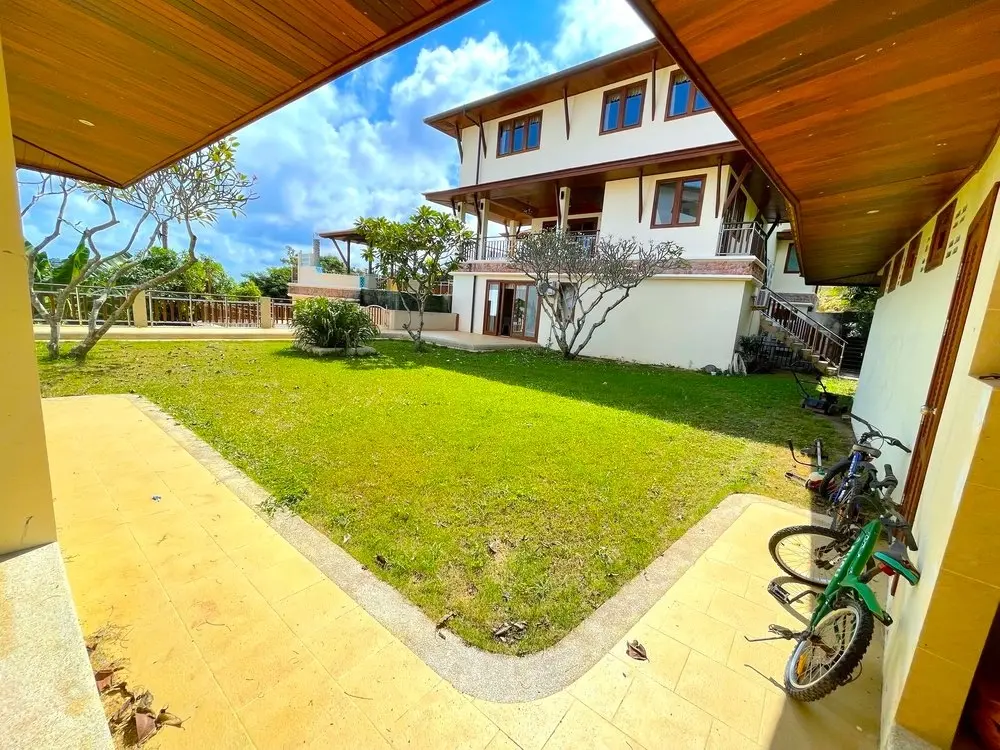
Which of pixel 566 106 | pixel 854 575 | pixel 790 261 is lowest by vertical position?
pixel 854 575

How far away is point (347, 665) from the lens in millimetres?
1860

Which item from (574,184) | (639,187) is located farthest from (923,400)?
(574,184)

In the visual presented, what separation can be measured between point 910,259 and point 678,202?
27.0 ft

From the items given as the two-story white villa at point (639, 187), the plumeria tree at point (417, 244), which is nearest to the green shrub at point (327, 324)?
the plumeria tree at point (417, 244)

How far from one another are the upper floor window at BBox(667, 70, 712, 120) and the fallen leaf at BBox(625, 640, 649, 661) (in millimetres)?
14553

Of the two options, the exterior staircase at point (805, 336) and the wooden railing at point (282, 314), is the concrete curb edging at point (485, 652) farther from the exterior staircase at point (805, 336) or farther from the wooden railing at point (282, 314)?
the wooden railing at point (282, 314)

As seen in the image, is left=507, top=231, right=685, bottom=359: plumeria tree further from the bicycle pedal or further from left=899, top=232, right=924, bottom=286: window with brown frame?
the bicycle pedal

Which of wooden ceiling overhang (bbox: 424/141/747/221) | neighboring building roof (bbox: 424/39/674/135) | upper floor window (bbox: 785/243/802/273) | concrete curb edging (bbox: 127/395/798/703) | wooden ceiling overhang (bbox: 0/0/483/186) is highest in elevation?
neighboring building roof (bbox: 424/39/674/135)

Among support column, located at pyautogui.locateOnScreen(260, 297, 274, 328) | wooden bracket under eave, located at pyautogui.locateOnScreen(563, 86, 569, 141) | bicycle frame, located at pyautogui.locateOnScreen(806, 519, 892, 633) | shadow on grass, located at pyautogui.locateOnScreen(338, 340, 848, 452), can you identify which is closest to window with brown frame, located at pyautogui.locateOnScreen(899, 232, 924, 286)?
shadow on grass, located at pyautogui.locateOnScreen(338, 340, 848, 452)

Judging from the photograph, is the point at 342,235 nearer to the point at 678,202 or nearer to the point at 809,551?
the point at 678,202

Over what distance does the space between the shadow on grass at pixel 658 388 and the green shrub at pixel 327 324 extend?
1051 millimetres

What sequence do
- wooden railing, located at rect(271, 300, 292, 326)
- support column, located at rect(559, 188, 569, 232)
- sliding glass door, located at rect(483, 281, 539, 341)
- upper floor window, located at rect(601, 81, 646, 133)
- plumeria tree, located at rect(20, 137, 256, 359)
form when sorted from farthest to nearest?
sliding glass door, located at rect(483, 281, 539, 341) → wooden railing, located at rect(271, 300, 292, 326) → support column, located at rect(559, 188, 569, 232) → upper floor window, located at rect(601, 81, 646, 133) → plumeria tree, located at rect(20, 137, 256, 359)

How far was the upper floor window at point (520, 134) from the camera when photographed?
15516mm

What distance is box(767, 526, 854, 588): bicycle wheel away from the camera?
269 cm
